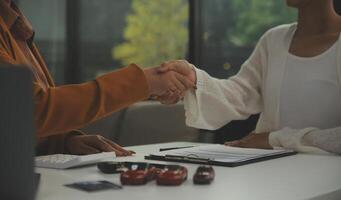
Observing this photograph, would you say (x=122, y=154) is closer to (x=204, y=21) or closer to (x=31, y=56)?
(x=31, y=56)

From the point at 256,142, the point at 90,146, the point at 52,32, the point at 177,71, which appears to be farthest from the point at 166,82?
the point at 52,32

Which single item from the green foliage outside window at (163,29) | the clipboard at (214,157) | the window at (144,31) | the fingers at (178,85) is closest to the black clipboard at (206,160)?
the clipboard at (214,157)

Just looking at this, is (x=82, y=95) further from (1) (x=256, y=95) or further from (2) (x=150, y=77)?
(1) (x=256, y=95)

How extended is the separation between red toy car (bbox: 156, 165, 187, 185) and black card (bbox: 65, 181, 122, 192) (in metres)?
0.08

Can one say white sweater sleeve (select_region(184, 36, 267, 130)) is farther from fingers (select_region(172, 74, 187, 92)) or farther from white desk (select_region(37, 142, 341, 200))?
white desk (select_region(37, 142, 341, 200))

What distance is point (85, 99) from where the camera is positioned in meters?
1.30

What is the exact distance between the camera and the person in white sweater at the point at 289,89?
1.76 m

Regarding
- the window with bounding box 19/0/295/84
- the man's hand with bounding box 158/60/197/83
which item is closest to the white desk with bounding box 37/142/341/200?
the man's hand with bounding box 158/60/197/83

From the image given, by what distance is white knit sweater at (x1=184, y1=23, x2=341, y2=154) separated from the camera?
176cm

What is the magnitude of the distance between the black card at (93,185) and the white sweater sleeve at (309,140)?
724 millimetres

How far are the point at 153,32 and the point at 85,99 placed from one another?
13.6ft

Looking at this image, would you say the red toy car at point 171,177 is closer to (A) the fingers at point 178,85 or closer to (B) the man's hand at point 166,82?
(B) the man's hand at point 166,82

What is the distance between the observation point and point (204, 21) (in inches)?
208

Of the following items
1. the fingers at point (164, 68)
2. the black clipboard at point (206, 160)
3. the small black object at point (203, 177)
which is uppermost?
the fingers at point (164, 68)
